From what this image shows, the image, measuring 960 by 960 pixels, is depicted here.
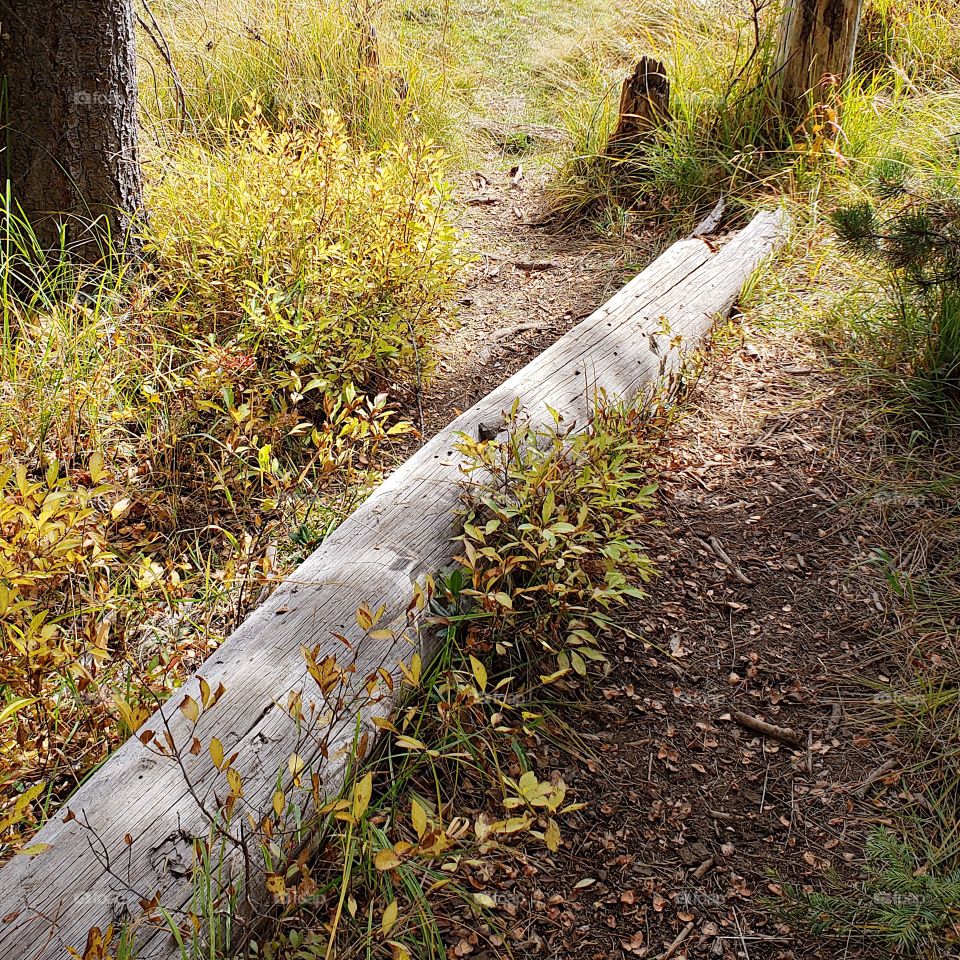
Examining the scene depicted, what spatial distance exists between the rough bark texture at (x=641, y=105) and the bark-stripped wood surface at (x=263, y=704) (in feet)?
7.62

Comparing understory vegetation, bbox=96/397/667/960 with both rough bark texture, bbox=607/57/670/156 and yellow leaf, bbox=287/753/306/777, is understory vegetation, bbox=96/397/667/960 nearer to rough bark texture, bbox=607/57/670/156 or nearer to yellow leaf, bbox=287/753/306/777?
yellow leaf, bbox=287/753/306/777

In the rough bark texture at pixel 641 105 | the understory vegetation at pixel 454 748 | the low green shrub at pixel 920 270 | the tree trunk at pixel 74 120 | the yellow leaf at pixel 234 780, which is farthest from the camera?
the rough bark texture at pixel 641 105

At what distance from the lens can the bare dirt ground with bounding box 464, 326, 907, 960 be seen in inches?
79.5

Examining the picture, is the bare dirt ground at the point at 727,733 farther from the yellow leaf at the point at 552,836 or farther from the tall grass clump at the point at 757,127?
the tall grass clump at the point at 757,127

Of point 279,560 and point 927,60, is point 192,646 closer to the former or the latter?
point 279,560

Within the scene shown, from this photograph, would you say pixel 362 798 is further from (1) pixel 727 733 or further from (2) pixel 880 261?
(2) pixel 880 261

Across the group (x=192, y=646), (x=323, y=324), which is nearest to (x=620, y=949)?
(x=192, y=646)

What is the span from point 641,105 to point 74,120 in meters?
3.31

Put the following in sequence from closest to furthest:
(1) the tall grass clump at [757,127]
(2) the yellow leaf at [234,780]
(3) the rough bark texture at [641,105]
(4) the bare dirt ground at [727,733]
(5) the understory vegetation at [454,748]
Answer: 1. (2) the yellow leaf at [234,780]
2. (5) the understory vegetation at [454,748]
3. (4) the bare dirt ground at [727,733]
4. (1) the tall grass clump at [757,127]
5. (3) the rough bark texture at [641,105]

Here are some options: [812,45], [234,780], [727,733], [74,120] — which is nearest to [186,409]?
[74,120]

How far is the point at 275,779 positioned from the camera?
74.2 inches

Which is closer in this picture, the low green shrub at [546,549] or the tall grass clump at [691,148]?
the low green shrub at [546,549]

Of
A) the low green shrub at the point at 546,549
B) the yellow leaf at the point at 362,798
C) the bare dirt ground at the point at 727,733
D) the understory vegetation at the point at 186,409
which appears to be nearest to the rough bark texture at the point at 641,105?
the understory vegetation at the point at 186,409

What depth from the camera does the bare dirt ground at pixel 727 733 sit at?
2.02 meters
